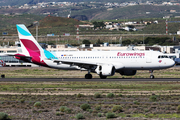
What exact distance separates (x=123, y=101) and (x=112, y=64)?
2455cm

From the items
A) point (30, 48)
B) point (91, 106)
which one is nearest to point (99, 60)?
point (30, 48)

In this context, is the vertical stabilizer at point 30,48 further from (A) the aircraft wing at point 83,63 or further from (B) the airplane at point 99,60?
(A) the aircraft wing at point 83,63

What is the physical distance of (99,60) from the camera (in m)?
55.4

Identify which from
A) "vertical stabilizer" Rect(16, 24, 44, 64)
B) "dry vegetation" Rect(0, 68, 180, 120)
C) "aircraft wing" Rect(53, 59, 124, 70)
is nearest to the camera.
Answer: "dry vegetation" Rect(0, 68, 180, 120)

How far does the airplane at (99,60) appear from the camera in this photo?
53281mm

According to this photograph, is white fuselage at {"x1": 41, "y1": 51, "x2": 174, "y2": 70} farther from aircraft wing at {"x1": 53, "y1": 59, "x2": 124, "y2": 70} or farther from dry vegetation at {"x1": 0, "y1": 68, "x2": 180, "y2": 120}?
dry vegetation at {"x1": 0, "y1": 68, "x2": 180, "y2": 120}

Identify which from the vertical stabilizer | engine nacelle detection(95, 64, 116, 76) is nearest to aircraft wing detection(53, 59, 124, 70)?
engine nacelle detection(95, 64, 116, 76)

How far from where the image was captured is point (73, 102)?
29578 mm

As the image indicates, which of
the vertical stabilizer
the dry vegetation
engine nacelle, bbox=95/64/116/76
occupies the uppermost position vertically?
the vertical stabilizer

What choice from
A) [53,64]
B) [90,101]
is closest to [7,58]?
[53,64]

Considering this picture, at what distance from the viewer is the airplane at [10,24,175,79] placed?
53281 millimetres

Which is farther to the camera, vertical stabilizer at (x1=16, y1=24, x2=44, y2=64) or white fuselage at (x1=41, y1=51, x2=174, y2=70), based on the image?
vertical stabilizer at (x1=16, y1=24, x2=44, y2=64)

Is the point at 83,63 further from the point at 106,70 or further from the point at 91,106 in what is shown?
the point at 91,106

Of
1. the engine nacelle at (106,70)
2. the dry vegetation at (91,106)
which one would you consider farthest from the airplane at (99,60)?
the dry vegetation at (91,106)
